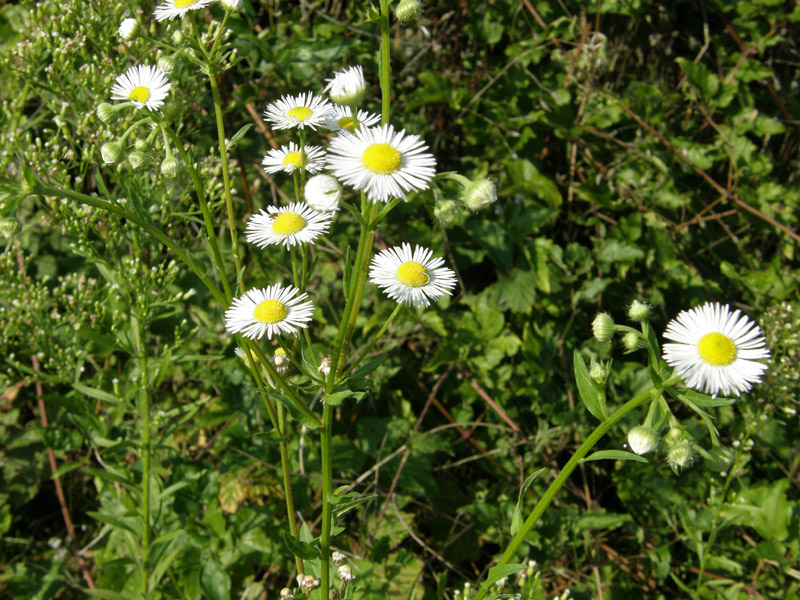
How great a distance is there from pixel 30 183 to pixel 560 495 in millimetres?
1945

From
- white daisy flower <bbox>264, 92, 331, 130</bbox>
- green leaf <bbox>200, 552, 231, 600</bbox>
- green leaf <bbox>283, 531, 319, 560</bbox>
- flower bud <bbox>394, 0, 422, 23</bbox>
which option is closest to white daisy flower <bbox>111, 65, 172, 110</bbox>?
white daisy flower <bbox>264, 92, 331, 130</bbox>

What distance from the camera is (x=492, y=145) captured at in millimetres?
2777

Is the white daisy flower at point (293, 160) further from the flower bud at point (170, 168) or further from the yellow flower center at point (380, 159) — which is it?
the yellow flower center at point (380, 159)

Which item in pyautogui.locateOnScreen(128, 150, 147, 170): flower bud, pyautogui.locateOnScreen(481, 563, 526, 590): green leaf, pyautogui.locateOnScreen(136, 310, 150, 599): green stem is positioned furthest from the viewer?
pyautogui.locateOnScreen(136, 310, 150, 599): green stem

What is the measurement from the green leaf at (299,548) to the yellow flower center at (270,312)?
357mm

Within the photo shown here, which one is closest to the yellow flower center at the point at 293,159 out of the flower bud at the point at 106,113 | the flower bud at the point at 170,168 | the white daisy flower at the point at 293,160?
the white daisy flower at the point at 293,160

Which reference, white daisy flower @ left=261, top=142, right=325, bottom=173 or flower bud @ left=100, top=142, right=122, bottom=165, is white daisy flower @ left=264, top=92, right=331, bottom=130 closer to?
white daisy flower @ left=261, top=142, right=325, bottom=173

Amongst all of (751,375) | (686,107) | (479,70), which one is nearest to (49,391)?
(479,70)

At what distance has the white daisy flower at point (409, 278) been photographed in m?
1.19

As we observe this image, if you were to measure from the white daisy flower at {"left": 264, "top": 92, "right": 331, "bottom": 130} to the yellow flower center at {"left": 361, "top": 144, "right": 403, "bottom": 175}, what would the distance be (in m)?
0.31

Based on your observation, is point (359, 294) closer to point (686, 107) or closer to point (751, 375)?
point (751, 375)

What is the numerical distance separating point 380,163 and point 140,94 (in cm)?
55

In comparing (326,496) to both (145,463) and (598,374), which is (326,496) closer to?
(598,374)

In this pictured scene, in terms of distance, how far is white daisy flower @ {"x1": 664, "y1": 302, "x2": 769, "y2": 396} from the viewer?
103 cm
